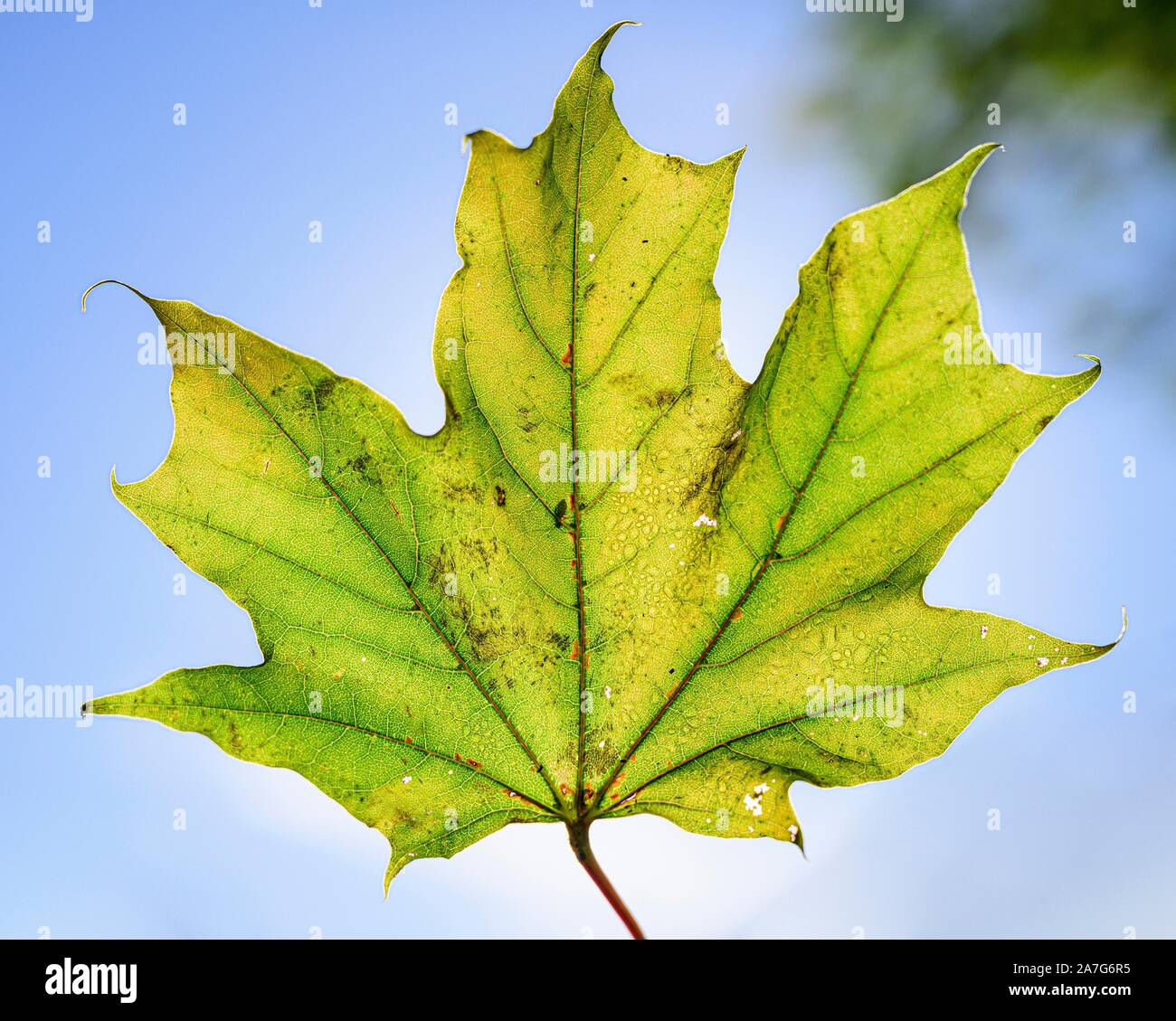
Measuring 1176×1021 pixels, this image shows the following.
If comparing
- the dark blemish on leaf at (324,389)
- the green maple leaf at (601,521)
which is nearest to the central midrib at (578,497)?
the green maple leaf at (601,521)

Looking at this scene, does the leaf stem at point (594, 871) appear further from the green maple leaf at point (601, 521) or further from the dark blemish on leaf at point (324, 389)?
the dark blemish on leaf at point (324, 389)

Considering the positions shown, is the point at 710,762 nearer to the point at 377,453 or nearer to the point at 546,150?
the point at 377,453

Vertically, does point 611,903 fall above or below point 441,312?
below

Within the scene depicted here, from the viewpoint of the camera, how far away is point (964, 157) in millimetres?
612

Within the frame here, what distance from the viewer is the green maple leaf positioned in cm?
69

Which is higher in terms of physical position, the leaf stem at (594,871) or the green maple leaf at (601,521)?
the green maple leaf at (601,521)

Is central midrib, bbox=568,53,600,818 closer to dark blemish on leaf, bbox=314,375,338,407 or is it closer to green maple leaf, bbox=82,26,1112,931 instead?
green maple leaf, bbox=82,26,1112,931

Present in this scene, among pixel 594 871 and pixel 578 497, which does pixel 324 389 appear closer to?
pixel 578 497

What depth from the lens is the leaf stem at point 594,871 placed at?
740 mm

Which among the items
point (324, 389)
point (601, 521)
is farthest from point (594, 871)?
point (324, 389)

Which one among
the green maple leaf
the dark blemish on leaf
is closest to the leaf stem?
the green maple leaf

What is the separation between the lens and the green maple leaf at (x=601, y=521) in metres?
0.69
